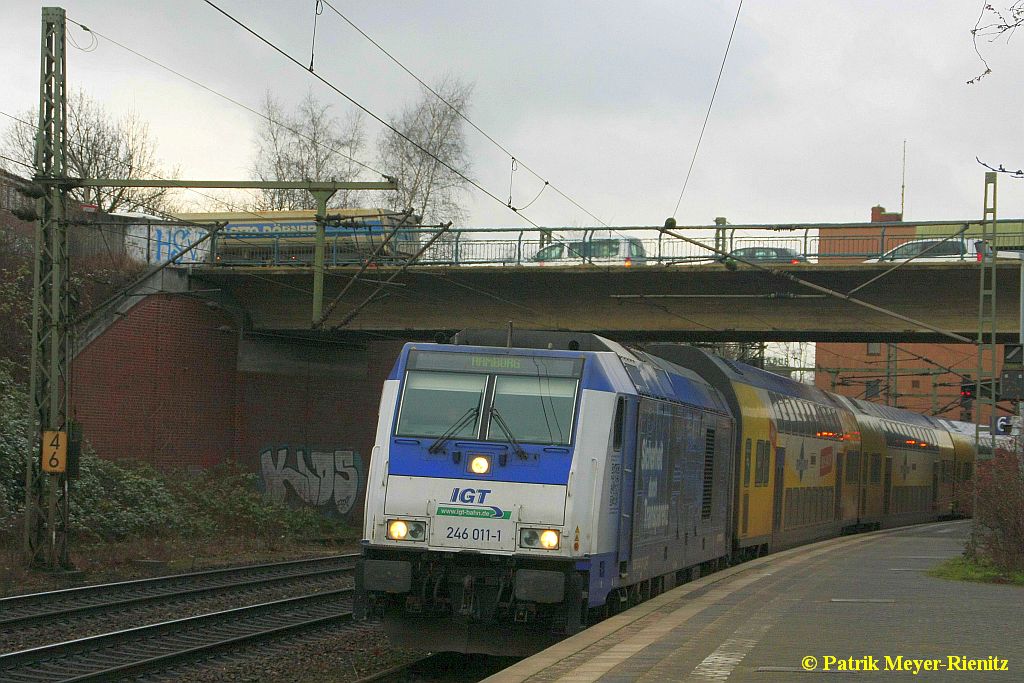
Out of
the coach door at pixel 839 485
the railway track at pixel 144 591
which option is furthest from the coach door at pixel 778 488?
the railway track at pixel 144 591

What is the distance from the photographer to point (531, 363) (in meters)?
12.0

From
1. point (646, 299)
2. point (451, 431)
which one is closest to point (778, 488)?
point (646, 299)

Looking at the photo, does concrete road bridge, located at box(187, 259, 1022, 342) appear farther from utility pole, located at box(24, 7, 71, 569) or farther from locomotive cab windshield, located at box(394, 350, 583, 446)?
locomotive cab windshield, located at box(394, 350, 583, 446)

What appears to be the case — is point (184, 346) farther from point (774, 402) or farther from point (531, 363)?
point (531, 363)

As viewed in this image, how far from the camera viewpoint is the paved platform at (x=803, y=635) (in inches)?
329

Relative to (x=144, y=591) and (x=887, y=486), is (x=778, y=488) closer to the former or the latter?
Result: (x=144, y=591)

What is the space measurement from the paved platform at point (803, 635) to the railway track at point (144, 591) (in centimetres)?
712

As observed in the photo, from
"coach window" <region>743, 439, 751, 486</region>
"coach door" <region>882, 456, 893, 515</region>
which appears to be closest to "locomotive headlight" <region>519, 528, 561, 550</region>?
"coach window" <region>743, 439, 751, 486</region>

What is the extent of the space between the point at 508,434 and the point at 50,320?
1123 centimetres

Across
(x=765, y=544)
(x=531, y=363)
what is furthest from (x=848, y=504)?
(x=531, y=363)

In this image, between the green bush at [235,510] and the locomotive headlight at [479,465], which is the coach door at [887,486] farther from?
the locomotive headlight at [479,465]

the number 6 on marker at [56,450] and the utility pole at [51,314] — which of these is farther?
the number 6 on marker at [56,450]

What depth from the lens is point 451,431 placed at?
38.6ft

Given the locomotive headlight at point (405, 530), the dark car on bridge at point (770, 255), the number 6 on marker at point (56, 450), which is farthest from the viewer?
the dark car on bridge at point (770, 255)
